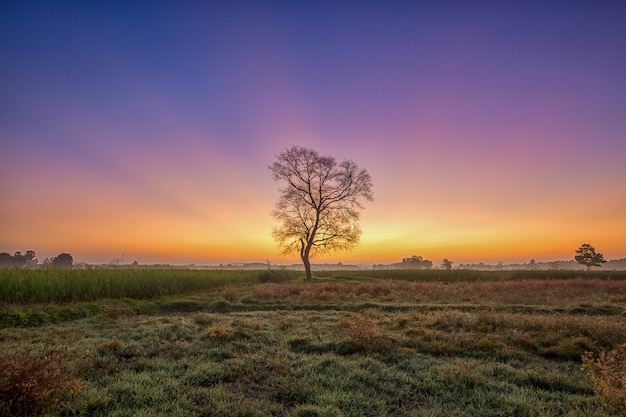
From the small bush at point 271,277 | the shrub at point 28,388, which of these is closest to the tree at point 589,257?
the small bush at point 271,277

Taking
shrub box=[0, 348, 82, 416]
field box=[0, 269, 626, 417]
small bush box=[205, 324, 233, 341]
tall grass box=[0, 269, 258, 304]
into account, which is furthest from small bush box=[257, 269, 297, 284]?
shrub box=[0, 348, 82, 416]

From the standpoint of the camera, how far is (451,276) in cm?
3456

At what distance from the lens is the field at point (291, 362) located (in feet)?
16.0

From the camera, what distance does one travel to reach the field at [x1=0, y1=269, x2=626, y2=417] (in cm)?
489

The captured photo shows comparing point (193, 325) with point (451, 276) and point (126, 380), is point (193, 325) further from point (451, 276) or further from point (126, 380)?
point (451, 276)

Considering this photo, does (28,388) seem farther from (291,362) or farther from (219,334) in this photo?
(219,334)

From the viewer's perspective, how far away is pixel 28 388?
4.39 metres

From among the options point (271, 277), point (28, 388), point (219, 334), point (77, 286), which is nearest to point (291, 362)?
point (219, 334)

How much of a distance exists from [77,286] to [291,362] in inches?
538

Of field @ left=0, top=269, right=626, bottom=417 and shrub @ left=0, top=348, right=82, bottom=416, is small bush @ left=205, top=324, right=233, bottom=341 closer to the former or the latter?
field @ left=0, top=269, right=626, bottom=417

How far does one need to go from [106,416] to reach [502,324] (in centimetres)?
1045

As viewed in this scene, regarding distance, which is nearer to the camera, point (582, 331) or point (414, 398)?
point (414, 398)

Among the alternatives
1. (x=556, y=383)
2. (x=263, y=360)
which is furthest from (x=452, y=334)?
(x=263, y=360)

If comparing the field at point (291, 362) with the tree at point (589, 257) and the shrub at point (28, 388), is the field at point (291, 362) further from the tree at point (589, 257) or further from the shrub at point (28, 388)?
the tree at point (589, 257)
